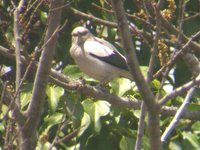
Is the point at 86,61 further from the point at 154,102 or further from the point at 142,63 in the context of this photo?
the point at 154,102

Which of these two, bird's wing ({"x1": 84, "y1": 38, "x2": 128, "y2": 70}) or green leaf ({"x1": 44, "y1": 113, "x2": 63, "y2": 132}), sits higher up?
bird's wing ({"x1": 84, "y1": 38, "x2": 128, "y2": 70})

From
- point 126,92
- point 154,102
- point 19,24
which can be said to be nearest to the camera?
point 154,102

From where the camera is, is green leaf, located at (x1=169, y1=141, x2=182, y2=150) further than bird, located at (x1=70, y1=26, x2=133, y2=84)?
No

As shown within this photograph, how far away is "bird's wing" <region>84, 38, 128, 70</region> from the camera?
6041mm

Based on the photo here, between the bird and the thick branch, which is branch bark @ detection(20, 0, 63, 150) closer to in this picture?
the thick branch

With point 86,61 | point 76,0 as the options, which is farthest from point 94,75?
point 76,0

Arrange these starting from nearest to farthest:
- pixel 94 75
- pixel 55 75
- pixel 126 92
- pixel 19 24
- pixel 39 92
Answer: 1. pixel 39 92
2. pixel 19 24
3. pixel 55 75
4. pixel 126 92
5. pixel 94 75

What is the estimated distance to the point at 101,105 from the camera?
5211 mm

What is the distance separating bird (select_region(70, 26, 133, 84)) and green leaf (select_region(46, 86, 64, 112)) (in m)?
0.71

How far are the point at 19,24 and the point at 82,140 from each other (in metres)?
1.69

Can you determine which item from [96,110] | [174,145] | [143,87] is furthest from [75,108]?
[143,87]

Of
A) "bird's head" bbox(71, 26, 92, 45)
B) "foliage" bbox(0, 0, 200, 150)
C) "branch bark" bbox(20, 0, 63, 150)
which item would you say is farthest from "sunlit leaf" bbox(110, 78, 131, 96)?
"branch bark" bbox(20, 0, 63, 150)

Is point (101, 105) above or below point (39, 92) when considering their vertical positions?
below

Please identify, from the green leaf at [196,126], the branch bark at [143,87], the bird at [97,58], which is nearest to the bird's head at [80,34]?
the bird at [97,58]
